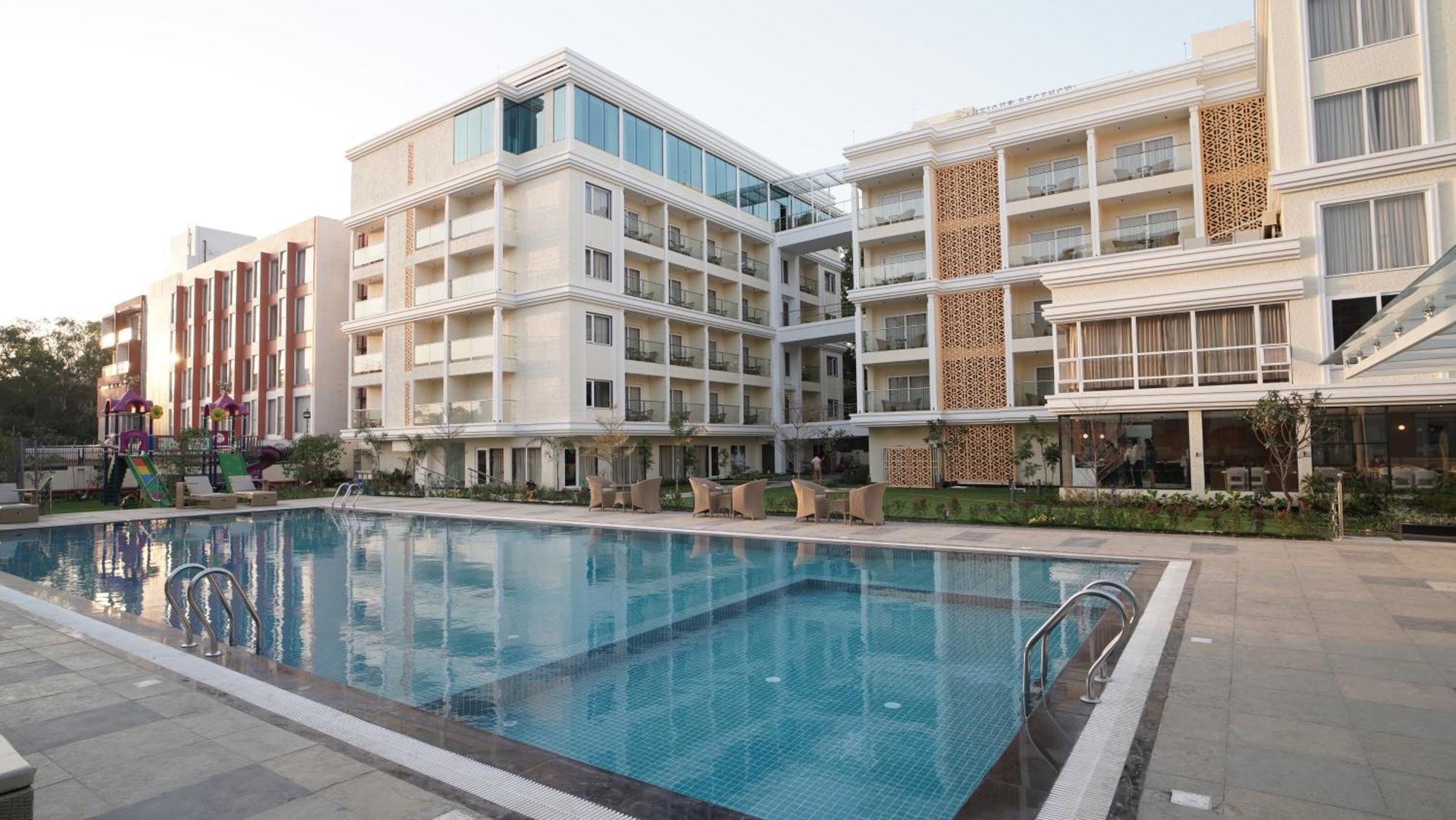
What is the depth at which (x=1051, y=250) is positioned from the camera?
→ 90.1ft

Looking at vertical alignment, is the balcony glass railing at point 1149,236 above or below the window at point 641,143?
below

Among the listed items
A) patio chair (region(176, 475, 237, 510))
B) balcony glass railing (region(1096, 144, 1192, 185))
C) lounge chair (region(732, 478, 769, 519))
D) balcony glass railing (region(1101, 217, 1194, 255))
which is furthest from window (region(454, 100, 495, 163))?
balcony glass railing (region(1101, 217, 1194, 255))

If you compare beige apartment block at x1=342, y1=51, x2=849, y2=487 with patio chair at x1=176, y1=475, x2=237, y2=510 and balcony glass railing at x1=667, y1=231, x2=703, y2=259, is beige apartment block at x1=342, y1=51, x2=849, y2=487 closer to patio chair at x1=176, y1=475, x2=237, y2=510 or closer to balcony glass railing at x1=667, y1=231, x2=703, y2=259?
balcony glass railing at x1=667, y1=231, x2=703, y2=259

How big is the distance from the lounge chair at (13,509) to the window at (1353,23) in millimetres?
34479

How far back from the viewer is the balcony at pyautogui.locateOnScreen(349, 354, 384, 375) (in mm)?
34844

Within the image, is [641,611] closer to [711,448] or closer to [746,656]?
[746,656]

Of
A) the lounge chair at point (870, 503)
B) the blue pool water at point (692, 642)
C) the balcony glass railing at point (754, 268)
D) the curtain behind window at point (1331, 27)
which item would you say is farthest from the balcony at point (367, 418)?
the curtain behind window at point (1331, 27)

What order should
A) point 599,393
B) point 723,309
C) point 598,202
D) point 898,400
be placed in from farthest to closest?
point 723,309 < point 598,202 < point 898,400 < point 599,393

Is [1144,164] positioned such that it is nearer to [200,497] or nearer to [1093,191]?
[1093,191]

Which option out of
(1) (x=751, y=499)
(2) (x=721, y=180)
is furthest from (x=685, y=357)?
(1) (x=751, y=499)

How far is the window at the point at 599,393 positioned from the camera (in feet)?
97.6

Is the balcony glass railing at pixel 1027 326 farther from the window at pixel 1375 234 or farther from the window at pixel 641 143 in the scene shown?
the window at pixel 641 143

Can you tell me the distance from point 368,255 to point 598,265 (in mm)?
13249

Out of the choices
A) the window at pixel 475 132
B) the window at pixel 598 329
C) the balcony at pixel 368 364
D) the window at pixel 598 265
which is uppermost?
the window at pixel 475 132
